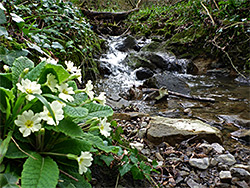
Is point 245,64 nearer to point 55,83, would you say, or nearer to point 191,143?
point 191,143

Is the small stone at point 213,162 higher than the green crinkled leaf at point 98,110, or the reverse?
the green crinkled leaf at point 98,110

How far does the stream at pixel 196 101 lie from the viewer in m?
2.95

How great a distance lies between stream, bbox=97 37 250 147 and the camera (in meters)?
2.95

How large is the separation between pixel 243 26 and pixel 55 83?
633 cm

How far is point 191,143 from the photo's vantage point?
83.3 inches

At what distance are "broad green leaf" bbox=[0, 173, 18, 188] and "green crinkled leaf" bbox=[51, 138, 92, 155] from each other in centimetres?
22

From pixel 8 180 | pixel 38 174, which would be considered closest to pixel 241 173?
pixel 38 174

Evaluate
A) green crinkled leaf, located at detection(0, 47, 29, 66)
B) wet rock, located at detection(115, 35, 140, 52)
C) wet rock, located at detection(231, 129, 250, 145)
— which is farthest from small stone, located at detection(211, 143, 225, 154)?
wet rock, located at detection(115, 35, 140, 52)

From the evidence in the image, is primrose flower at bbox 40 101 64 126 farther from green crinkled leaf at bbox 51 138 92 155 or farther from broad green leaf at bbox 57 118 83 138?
green crinkled leaf at bbox 51 138 92 155

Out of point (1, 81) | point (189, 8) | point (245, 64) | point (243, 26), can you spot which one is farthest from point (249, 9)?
point (1, 81)

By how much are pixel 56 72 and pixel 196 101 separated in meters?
3.59

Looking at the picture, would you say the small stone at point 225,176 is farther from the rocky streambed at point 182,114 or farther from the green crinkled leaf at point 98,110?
the green crinkled leaf at point 98,110

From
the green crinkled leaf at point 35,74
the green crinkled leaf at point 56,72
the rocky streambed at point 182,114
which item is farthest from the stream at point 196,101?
the green crinkled leaf at point 35,74

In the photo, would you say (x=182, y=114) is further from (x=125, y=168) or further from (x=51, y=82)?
(x=51, y=82)
